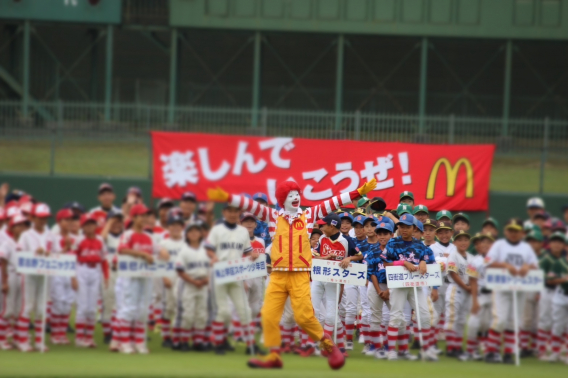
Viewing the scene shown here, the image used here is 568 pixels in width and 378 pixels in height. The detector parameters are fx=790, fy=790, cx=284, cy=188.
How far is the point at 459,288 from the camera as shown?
36.0 feet

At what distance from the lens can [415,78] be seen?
27.8 metres

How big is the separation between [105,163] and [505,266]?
13.4 m

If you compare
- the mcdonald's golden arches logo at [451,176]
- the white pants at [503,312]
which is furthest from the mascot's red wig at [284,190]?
the mcdonald's golden arches logo at [451,176]

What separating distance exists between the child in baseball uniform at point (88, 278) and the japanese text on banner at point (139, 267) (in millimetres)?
703

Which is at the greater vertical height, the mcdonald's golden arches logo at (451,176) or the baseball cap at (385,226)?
the mcdonald's golden arches logo at (451,176)

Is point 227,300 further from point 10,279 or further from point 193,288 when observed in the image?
point 10,279

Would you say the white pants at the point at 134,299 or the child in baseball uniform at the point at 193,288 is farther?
the child in baseball uniform at the point at 193,288

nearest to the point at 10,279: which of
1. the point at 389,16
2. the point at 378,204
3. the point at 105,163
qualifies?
the point at 378,204

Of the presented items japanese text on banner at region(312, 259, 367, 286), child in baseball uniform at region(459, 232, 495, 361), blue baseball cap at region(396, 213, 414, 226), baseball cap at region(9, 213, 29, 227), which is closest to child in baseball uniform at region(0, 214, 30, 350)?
baseball cap at region(9, 213, 29, 227)

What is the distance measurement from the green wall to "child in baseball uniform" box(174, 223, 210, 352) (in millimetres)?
14991

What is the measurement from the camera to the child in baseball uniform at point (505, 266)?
32.8 ft

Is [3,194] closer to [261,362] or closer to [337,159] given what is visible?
[337,159]

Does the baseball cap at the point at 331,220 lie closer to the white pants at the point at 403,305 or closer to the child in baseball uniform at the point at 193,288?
the white pants at the point at 403,305

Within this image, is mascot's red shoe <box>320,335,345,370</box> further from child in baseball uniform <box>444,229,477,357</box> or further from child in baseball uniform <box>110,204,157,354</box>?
child in baseball uniform <box>110,204,157,354</box>
